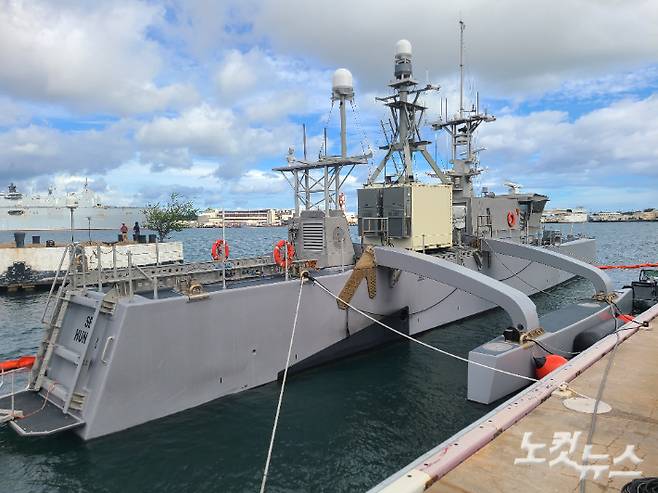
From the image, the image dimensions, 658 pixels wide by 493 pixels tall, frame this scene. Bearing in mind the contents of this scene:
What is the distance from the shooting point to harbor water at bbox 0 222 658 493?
8641 millimetres

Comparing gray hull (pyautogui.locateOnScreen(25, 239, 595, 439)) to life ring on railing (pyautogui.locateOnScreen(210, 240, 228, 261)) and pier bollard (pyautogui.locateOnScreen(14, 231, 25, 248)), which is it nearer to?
life ring on railing (pyautogui.locateOnScreen(210, 240, 228, 261))

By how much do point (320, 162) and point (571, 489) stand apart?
13.4 m

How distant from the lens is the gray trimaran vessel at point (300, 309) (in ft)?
34.7

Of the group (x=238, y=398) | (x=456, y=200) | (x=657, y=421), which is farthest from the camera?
(x=456, y=200)

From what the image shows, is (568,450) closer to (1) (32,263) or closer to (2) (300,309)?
(2) (300,309)

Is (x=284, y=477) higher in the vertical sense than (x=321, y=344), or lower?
lower

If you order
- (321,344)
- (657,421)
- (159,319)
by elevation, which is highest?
(159,319)

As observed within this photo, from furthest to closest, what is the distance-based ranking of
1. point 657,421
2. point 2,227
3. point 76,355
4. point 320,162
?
point 2,227 < point 320,162 < point 76,355 < point 657,421

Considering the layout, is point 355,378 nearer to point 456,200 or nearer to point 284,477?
point 284,477

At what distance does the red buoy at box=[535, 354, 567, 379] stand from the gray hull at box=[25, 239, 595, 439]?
18.6 ft

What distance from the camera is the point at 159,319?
10.9 metres

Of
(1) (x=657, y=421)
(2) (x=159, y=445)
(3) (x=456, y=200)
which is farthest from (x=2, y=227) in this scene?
(1) (x=657, y=421)

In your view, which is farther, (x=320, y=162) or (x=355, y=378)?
(x=320, y=162)

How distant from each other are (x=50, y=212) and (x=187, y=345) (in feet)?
286
